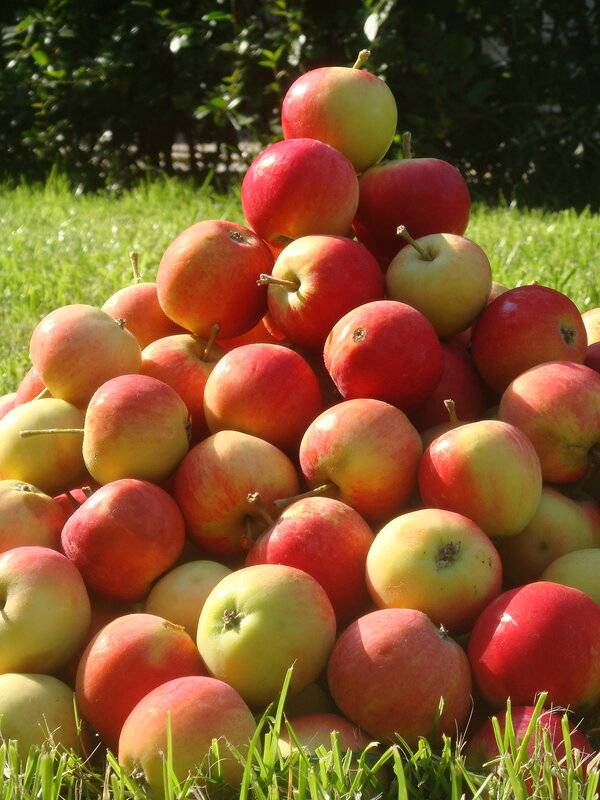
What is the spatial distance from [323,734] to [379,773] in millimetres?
98

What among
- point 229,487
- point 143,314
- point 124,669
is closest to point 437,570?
point 229,487

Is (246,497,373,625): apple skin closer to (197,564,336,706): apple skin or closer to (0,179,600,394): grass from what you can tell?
(197,564,336,706): apple skin

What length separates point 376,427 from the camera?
1778 mm

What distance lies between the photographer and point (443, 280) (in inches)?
79.2

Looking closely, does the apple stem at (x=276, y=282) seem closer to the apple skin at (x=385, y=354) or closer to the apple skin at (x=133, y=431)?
the apple skin at (x=385, y=354)

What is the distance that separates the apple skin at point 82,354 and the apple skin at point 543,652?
2.97 feet

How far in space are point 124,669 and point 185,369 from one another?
709 millimetres

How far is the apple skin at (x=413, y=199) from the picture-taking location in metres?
2.17

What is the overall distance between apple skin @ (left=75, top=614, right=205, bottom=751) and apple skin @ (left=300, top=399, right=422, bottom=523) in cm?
40

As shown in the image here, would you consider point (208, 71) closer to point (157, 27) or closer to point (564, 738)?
point (157, 27)

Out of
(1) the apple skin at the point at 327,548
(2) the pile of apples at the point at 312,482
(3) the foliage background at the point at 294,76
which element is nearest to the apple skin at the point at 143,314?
(2) the pile of apples at the point at 312,482

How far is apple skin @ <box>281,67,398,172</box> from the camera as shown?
2.20 m

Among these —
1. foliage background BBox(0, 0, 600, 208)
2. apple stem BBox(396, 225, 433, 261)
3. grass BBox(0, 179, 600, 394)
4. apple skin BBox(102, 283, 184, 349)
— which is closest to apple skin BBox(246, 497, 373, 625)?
apple stem BBox(396, 225, 433, 261)

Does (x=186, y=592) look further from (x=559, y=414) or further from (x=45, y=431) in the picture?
(x=559, y=414)
